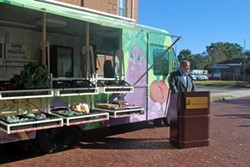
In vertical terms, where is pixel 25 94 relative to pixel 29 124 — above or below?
above

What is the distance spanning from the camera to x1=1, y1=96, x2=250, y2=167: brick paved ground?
6191mm

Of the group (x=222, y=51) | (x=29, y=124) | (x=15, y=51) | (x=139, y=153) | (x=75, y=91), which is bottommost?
(x=139, y=153)

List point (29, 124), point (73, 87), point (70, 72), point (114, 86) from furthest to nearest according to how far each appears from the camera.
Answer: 1. point (70, 72)
2. point (114, 86)
3. point (73, 87)
4. point (29, 124)

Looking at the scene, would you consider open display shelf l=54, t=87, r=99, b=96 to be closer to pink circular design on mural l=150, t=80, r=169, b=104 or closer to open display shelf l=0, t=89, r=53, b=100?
open display shelf l=0, t=89, r=53, b=100

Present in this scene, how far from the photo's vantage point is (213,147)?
296 inches

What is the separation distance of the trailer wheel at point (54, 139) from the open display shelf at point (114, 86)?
46.1 inches

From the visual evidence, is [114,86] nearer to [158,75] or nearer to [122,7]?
[158,75]

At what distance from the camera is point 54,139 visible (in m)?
→ 6.98

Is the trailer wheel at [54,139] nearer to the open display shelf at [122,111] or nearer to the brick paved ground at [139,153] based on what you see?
the brick paved ground at [139,153]

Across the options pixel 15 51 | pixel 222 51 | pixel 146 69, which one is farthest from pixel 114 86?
pixel 222 51

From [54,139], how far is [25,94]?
1.63 meters

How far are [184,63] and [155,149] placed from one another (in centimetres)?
219

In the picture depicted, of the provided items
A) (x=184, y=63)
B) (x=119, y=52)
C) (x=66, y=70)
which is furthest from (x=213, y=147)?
(x=66, y=70)

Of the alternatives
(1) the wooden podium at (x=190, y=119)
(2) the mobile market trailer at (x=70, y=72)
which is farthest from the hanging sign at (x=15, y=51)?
(1) the wooden podium at (x=190, y=119)
